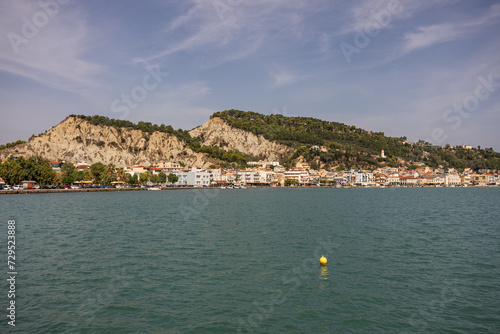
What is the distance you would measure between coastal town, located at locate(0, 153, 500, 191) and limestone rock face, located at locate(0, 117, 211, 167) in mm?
7641

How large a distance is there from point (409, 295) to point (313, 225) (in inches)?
677

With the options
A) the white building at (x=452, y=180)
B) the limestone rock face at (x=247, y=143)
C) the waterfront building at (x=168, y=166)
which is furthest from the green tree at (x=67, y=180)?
the white building at (x=452, y=180)

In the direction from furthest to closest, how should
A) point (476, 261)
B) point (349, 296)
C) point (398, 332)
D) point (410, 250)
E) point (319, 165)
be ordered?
point (319, 165), point (410, 250), point (476, 261), point (349, 296), point (398, 332)

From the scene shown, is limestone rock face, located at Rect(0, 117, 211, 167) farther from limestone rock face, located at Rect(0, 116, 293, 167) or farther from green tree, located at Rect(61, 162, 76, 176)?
green tree, located at Rect(61, 162, 76, 176)

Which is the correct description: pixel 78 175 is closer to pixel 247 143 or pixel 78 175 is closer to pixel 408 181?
pixel 247 143

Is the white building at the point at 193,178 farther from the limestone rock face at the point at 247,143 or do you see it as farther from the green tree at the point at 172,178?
the limestone rock face at the point at 247,143

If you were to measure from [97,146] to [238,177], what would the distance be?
59.4 metres

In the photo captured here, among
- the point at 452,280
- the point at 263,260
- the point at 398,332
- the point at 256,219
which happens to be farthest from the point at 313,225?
the point at 398,332

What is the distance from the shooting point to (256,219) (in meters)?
34.2

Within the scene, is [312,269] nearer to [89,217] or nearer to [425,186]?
[89,217]

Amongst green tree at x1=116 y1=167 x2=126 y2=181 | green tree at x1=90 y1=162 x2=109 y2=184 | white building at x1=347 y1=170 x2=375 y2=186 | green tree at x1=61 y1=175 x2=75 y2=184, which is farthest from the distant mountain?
green tree at x1=61 y1=175 x2=75 y2=184

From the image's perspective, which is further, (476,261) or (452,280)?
(476,261)

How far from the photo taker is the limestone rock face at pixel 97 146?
13412 cm

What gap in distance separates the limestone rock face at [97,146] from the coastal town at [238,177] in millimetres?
7641
